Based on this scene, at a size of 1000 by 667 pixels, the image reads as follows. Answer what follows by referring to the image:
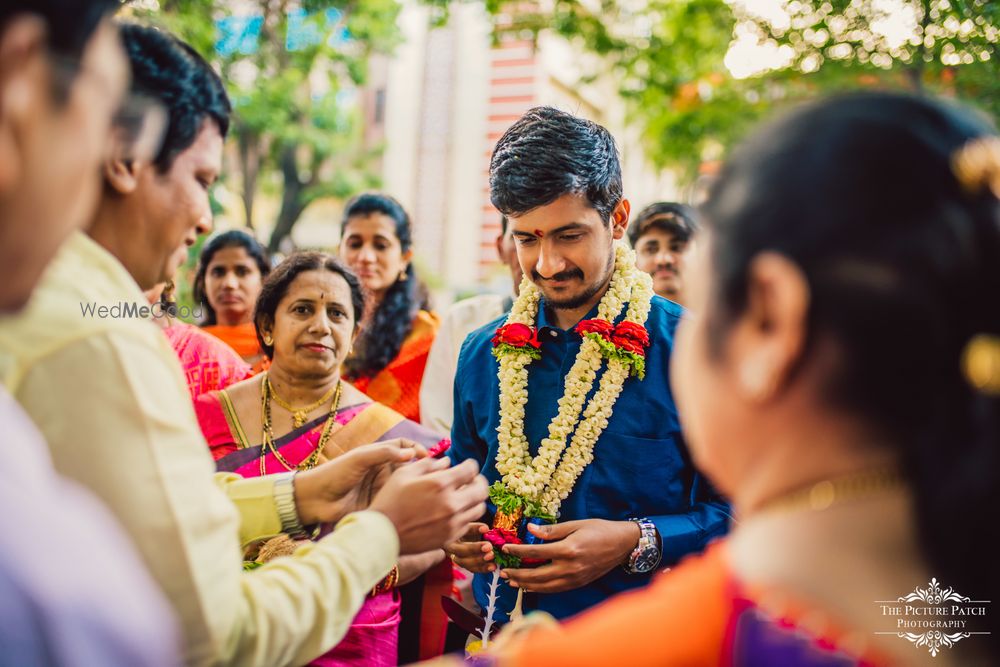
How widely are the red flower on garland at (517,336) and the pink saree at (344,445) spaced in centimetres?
72

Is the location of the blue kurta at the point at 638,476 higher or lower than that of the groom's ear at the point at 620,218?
lower

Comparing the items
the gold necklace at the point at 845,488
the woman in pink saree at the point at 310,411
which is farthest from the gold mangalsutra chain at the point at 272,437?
the gold necklace at the point at 845,488

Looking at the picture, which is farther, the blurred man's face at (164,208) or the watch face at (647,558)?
the watch face at (647,558)

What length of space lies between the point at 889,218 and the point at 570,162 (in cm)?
173

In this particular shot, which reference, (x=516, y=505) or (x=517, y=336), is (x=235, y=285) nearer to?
(x=517, y=336)

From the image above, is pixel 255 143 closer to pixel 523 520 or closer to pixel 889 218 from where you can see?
pixel 523 520

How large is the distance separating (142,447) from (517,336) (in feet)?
5.30

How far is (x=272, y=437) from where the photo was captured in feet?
10.5

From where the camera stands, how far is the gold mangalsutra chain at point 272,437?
3094 mm

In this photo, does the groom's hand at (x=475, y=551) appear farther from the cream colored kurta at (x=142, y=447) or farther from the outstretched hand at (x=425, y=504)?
the cream colored kurta at (x=142, y=447)

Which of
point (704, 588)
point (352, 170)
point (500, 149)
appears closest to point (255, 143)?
point (352, 170)

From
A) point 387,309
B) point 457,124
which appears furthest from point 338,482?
point 457,124

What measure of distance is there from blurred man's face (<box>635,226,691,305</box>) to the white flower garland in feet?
7.12

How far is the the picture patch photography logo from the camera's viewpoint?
1.07 m
